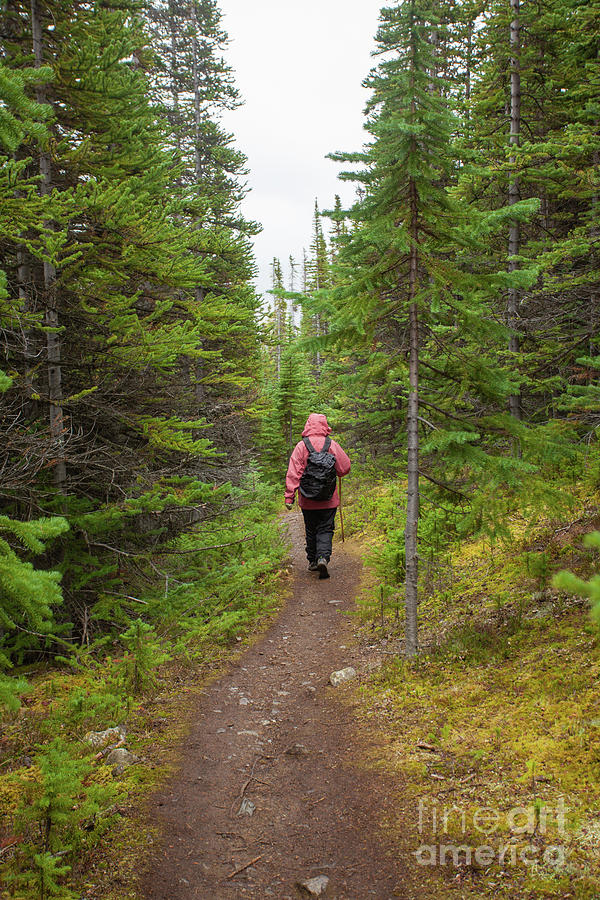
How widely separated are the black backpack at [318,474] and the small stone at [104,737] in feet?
19.2

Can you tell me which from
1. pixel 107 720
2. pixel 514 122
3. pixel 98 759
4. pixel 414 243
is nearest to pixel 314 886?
pixel 98 759

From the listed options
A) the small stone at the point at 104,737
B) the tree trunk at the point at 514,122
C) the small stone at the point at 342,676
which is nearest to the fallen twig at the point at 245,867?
the small stone at the point at 104,737

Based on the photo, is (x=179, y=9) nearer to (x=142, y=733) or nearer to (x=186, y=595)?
(x=186, y=595)

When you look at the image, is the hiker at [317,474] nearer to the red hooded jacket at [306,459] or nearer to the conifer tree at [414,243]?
the red hooded jacket at [306,459]

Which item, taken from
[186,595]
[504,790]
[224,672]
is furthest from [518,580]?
[186,595]

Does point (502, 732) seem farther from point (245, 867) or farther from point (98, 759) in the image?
point (98, 759)

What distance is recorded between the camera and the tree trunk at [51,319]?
662cm

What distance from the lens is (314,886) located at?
3.34 metres

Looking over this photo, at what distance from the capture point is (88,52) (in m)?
6.50

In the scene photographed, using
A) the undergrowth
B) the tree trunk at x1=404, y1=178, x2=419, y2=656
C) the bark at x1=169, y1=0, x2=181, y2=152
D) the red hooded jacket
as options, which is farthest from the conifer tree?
the bark at x1=169, y1=0, x2=181, y2=152

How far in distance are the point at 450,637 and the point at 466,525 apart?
171cm

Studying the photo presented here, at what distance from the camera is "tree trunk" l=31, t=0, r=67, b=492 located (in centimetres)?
662

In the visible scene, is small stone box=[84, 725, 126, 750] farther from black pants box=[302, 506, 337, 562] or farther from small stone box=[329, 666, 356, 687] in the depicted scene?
black pants box=[302, 506, 337, 562]

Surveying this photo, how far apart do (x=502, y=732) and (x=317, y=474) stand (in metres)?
6.23
